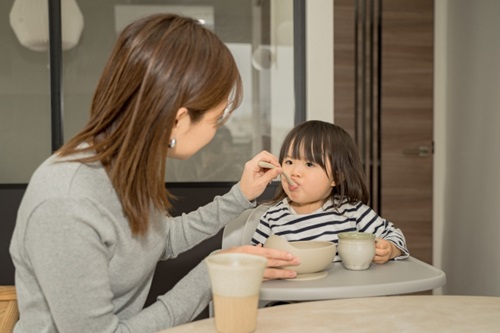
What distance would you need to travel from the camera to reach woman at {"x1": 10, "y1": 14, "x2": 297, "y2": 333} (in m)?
0.83

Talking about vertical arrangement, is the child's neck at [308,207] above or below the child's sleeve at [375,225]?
above

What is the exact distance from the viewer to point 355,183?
5.80 ft

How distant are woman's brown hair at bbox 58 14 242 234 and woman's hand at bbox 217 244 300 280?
0.58 ft

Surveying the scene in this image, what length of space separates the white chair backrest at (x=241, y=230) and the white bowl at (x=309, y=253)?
404 mm

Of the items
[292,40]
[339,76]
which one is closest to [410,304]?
[292,40]

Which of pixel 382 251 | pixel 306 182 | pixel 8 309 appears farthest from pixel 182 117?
pixel 306 182

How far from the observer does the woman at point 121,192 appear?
0.83m

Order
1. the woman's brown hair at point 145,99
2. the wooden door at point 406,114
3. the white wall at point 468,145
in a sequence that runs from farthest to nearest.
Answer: the wooden door at point 406,114
the white wall at point 468,145
the woman's brown hair at point 145,99

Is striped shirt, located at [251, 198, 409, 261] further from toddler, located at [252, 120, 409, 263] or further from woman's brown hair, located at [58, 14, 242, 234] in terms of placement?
woman's brown hair, located at [58, 14, 242, 234]

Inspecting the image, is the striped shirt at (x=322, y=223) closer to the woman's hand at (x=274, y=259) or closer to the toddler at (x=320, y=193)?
the toddler at (x=320, y=193)

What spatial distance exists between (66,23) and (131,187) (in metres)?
2.41

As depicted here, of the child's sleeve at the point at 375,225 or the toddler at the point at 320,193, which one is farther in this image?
the toddler at the point at 320,193

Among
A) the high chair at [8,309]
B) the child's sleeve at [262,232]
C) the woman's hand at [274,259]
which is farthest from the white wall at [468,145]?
the high chair at [8,309]

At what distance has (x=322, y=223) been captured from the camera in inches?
66.9
